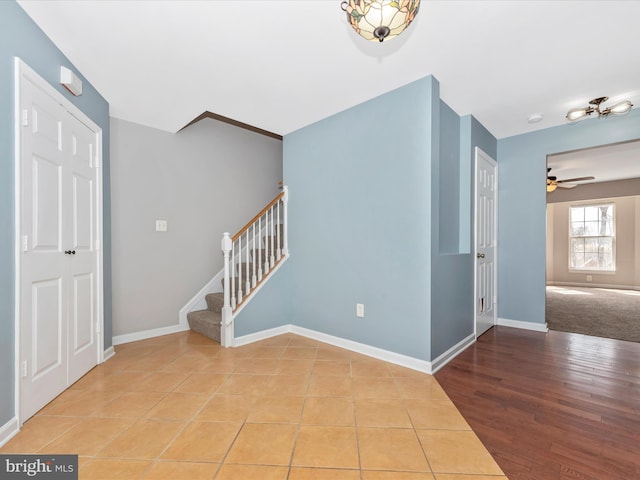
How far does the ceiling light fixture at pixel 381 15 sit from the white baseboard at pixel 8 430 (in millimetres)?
2888

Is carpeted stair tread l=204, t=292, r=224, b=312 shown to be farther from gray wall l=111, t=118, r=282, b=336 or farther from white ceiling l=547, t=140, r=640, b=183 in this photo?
white ceiling l=547, t=140, r=640, b=183

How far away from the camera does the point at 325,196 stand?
11.3 feet

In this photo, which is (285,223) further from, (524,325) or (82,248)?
(524,325)

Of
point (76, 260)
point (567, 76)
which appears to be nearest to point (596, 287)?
point (567, 76)

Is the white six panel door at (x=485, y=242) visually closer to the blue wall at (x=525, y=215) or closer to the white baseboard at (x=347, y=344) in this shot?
the blue wall at (x=525, y=215)

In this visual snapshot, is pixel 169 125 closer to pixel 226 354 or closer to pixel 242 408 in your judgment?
pixel 226 354

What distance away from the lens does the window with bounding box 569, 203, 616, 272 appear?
7.38m

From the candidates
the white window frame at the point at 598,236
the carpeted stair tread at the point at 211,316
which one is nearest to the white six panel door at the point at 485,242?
the carpeted stair tread at the point at 211,316

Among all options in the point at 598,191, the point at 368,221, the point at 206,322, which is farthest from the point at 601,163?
the point at 206,322

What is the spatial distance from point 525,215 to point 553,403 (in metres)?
2.66

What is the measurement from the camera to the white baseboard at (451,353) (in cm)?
263

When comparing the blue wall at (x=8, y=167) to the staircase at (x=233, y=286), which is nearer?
the blue wall at (x=8, y=167)

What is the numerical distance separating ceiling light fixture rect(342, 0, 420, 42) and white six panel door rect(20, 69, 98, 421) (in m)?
2.10

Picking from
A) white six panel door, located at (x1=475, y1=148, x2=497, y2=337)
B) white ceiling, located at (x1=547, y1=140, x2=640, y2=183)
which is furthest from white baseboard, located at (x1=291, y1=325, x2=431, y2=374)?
white ceiling, located at (x1=547, y1=140, x2=640, y2=183)
